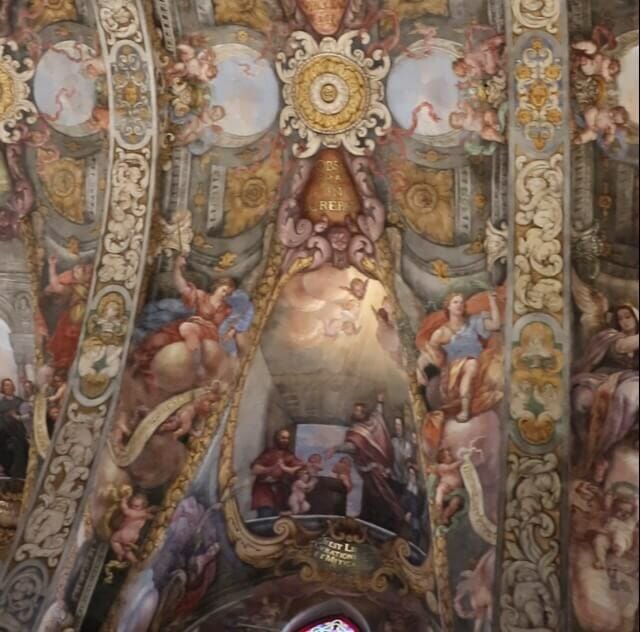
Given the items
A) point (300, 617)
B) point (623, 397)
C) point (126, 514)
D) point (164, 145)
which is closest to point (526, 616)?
point (623, 397)

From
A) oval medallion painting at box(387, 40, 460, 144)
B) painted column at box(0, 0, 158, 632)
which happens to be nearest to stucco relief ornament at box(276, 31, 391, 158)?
oval medallion painting at box(387, 40, 460, 144)

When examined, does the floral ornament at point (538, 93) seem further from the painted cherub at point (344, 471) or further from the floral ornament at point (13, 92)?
the floral ornament at point (13, 92)

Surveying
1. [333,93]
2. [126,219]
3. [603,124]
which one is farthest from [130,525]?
[603,124]

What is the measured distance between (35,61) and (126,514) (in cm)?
488

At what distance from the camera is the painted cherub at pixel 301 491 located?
14.0 metres

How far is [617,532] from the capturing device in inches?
451

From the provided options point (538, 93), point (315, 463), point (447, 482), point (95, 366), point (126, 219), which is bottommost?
point (315, 463)

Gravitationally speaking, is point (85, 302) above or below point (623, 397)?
above

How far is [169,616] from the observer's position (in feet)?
45.0

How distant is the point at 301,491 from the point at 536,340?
3564 mm

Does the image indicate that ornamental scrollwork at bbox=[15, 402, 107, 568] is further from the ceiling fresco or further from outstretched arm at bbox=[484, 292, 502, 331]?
outstretched arm at bbox=[484, 292, 502, 331]

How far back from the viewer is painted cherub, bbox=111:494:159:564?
13.1 m

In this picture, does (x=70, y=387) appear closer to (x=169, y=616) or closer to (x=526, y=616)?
(x=169, y=616)

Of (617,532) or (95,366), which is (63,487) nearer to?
(95,366)
